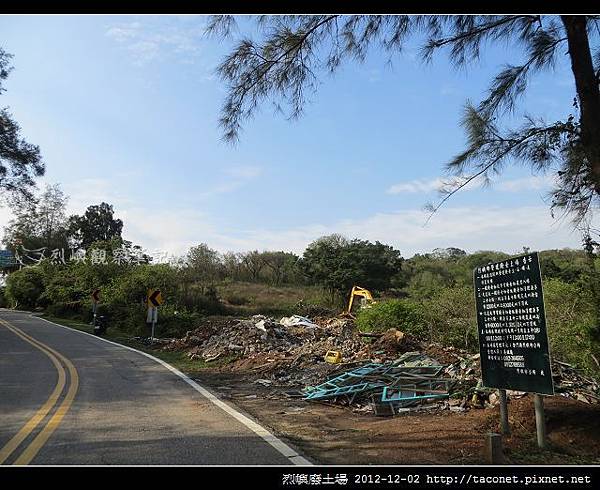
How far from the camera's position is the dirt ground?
19.1 ft

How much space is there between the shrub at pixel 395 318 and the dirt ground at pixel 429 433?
943cm

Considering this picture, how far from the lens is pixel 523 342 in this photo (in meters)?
5.75

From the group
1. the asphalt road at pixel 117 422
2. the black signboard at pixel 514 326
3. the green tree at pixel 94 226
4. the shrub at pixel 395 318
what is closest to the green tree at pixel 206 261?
the green tree at pixel 94 226

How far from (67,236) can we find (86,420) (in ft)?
231

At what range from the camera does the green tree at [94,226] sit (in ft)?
253

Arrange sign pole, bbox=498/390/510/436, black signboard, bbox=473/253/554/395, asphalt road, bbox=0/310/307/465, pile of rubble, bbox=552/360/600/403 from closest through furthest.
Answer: black signboard, bbox=473/253/554/395 → asphalt road, bbox=0/310/307/465 → sign pole, bbox=498/390/510/436 → pile of rubble, bbox=552/360/600/403

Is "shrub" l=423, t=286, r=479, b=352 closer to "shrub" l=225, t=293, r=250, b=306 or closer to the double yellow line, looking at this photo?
the double yellow line

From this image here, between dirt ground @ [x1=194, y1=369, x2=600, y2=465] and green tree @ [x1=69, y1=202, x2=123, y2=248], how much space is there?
73137 mm

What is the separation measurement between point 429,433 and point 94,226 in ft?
269

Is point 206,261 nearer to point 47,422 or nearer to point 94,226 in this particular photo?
point 94,226

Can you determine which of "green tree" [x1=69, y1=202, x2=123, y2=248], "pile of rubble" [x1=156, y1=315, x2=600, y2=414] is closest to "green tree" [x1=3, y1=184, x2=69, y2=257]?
"green tree" [x1=69, y1=202, x2=123, y2=248]

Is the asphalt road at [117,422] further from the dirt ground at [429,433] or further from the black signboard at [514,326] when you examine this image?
the black signboard at [514,326]

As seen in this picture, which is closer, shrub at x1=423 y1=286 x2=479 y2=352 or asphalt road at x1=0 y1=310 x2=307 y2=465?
asphalt road at x1=0 y1=310 x2=307 y2=465
